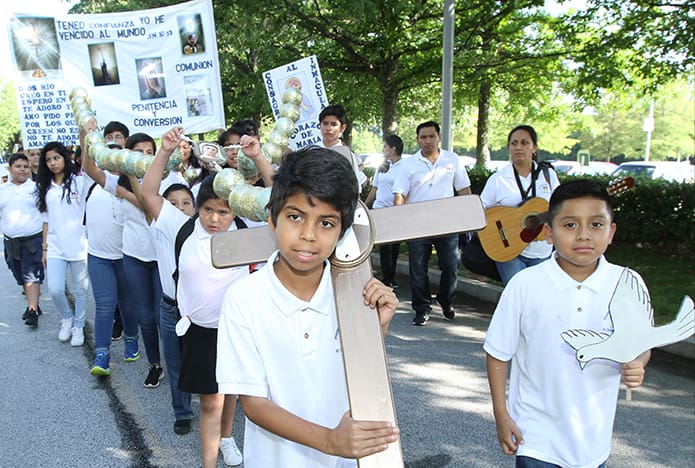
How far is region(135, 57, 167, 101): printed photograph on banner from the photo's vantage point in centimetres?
529

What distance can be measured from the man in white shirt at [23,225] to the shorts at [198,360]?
4.29 meters

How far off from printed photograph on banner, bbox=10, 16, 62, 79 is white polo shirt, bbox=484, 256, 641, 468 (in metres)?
5.07

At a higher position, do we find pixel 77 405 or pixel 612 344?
pixel 612 344

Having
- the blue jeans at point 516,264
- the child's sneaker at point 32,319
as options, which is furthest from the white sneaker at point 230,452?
the child's sneaker at point 32,319

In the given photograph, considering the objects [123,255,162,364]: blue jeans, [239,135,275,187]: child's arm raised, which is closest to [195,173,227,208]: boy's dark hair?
[239,135,275,187]: child's arm raised

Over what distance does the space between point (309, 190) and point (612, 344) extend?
3.26ft

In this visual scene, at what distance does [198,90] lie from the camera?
17.1ft

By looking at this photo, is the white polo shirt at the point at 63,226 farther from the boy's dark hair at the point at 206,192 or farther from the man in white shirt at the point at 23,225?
the boy's dark hair at the point at 206,192

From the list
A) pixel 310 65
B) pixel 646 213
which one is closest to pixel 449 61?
pixel 310 65

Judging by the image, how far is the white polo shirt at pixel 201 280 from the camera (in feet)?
9.06

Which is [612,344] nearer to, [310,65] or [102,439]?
[102,439]

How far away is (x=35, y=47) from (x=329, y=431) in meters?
5.51

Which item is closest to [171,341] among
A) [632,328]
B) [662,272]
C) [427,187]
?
[632,328]

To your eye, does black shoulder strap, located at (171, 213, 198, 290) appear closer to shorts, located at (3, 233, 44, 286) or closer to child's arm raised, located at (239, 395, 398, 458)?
child's arm raised, located at (239, 395, 398, 458)
